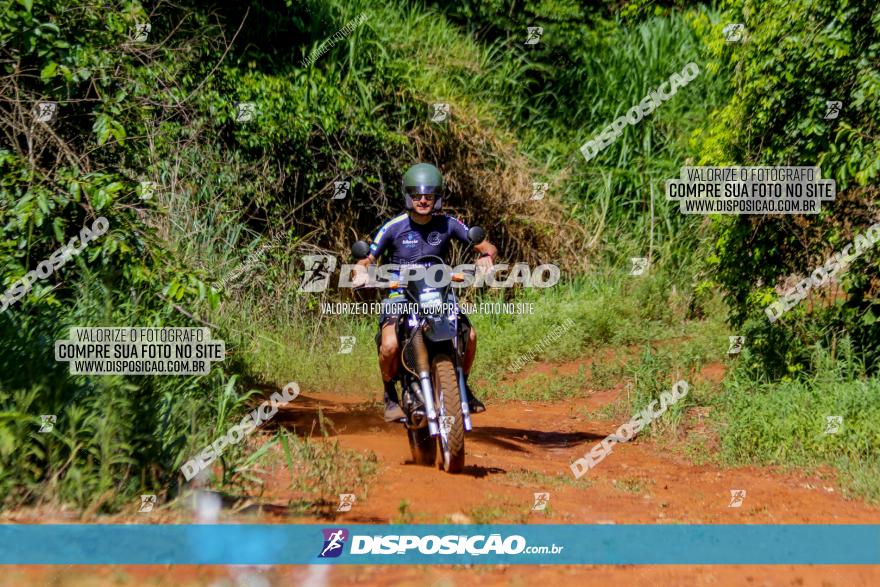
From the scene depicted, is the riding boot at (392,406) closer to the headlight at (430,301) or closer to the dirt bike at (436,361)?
the dirt bike at (436,361)

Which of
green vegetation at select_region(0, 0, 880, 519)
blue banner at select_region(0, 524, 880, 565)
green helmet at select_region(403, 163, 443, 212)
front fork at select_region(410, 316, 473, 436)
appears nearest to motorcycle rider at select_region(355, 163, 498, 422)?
green helmet at select_region(403, 163, 443, 212)

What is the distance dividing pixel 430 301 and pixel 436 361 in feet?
1.34

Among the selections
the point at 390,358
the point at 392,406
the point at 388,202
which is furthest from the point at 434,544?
the point at 388,202

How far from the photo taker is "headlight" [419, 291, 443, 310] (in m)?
6.84

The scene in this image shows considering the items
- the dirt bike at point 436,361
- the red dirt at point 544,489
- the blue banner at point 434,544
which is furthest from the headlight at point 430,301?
the blue banner at point 434,544

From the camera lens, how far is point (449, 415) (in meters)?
6.64

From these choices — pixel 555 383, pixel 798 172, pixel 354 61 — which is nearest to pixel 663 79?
pixel 354 61

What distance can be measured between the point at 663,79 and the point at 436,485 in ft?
33.5

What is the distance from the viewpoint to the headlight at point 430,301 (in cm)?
684

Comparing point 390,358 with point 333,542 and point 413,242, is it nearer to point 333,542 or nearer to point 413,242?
point 413,242

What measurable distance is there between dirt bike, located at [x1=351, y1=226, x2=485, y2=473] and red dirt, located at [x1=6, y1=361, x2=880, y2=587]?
0.95 ft

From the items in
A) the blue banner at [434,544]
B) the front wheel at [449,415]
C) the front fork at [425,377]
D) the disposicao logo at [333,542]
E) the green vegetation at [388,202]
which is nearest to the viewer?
the blue banner at [434,544]

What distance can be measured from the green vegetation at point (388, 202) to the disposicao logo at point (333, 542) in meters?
0.94

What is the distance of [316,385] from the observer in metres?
10.7
